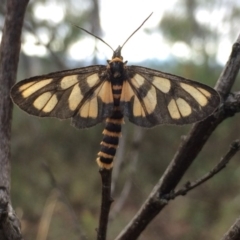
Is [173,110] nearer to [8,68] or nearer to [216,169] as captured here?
[216,169]

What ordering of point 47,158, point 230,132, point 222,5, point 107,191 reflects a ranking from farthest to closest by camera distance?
point 222,5, point 230,132, point 47,158, point 107,191

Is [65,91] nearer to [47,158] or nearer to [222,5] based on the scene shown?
[47,158]

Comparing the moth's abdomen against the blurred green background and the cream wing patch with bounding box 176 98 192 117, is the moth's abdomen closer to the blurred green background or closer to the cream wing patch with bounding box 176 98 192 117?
the cream wing patch with bounding box 176 98 192 117

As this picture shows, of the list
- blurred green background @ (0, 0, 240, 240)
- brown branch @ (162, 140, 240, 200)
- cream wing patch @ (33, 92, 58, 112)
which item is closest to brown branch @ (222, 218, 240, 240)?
brown branch @ (162, 140, 240, 200)

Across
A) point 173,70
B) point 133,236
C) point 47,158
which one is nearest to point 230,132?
point 173,70

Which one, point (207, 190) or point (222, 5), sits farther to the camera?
point (222, 5)

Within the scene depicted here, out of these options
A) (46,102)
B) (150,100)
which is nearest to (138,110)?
(150,100)

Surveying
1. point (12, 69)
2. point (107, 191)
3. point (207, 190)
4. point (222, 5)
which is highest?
point (222, 5)
